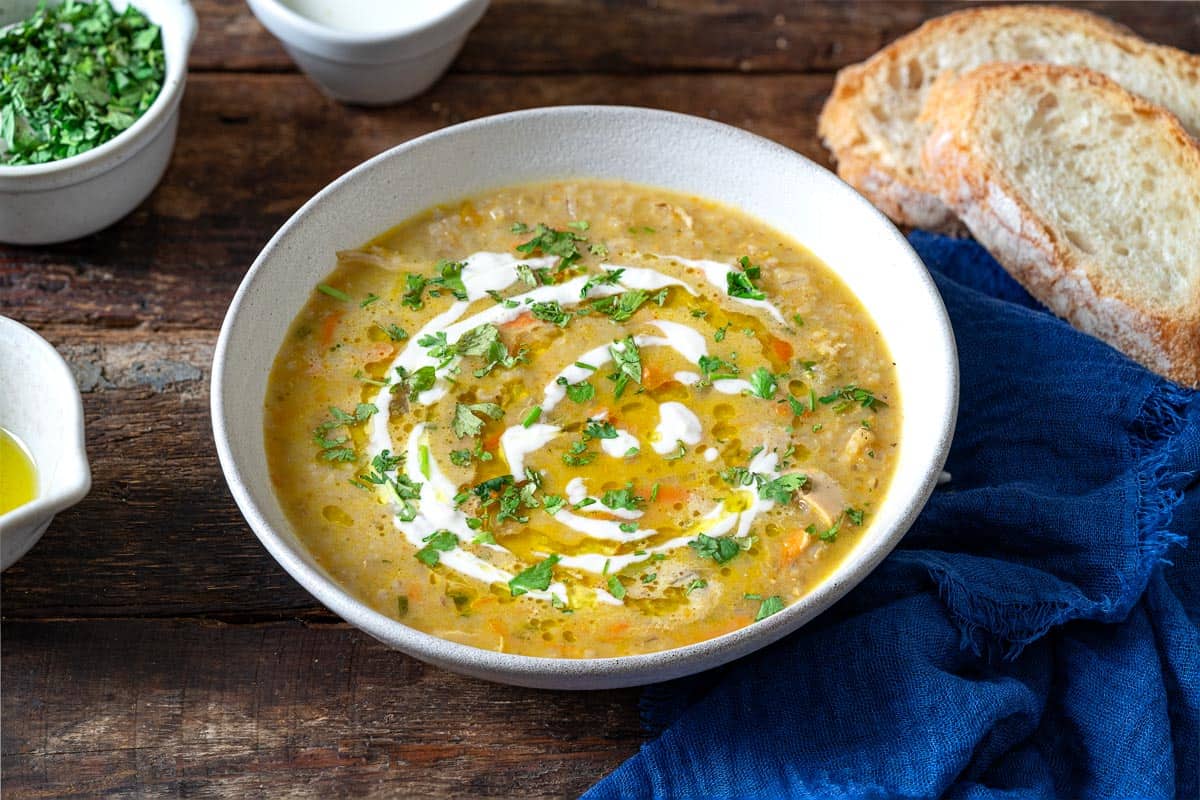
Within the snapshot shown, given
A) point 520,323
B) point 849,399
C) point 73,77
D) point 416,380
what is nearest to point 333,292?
point 416,380

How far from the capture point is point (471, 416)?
305 cm

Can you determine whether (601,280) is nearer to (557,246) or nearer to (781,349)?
(557,246)

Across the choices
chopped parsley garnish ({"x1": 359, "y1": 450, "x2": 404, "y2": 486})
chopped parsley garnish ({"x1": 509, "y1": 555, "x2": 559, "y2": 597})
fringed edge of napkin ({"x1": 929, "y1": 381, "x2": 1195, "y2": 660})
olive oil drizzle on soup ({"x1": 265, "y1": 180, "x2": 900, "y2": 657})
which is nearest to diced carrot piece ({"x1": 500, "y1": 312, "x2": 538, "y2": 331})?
olive oil drizzle on soup ({"x1": 265, "y1": 180, "x2": 900, "y2": 657})

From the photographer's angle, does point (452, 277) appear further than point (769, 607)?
Yes

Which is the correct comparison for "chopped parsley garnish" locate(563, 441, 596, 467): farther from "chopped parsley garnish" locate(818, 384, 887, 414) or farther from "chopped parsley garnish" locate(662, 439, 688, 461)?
"chopped parsley garnish" locate(818, 384, 887, 414)

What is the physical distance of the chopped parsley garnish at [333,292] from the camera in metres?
3.34

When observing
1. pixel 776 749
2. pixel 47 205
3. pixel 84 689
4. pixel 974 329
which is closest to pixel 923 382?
pixel 974 329

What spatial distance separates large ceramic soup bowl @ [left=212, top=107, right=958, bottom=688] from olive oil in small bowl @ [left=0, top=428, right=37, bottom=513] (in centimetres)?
57

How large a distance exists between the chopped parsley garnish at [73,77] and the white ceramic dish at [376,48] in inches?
15.5

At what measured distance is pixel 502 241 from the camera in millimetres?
3477

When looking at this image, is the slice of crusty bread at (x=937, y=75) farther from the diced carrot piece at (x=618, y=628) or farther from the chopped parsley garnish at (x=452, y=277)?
the diced carrot piece at (x=618, y=628)

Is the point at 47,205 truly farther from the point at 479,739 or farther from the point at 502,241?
the point at 479,739

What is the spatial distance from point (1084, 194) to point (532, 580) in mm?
2191

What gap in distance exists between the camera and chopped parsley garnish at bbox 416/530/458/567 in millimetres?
2850
